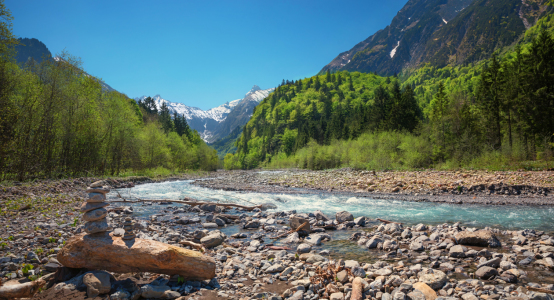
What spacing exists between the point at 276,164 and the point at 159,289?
275 ft

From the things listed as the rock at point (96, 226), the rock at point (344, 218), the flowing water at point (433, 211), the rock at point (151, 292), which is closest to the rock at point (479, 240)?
the flowing water at point (433, 211)

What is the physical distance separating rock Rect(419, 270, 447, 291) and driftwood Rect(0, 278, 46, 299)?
732 cm

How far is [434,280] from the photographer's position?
4789mm

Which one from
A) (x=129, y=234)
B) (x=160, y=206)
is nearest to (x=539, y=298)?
(x=129, y=234)

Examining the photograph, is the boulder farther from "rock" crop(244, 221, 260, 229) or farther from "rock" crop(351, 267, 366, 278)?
"rock" crop(244, 221, 260, 229)

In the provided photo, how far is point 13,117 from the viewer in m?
15.0

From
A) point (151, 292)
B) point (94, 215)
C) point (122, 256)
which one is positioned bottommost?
point (151, 292)

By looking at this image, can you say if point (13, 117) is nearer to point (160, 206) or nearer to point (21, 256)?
point (160, 206)

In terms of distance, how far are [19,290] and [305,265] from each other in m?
5.49

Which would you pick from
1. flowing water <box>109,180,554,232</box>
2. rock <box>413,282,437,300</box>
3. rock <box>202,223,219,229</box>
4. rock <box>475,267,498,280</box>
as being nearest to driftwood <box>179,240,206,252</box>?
rock <box>202,223,219,229</box>

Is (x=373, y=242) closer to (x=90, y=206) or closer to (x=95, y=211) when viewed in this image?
(x=95, y=211)

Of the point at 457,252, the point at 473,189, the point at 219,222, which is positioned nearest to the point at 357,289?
the point at 457,252

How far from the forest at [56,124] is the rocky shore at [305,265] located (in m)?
9.43

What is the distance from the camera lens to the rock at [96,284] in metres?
4.31
